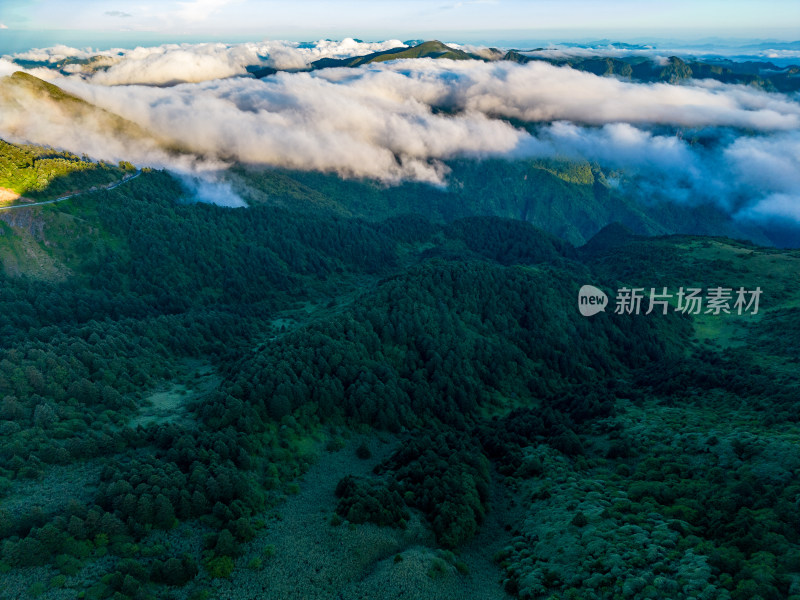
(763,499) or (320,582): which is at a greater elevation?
(763,499)

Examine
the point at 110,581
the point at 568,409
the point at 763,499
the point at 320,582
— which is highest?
the point at 763,499

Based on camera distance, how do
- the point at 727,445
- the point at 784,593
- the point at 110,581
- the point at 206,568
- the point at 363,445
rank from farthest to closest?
the point at 363,445, the point at 727,445, the point at 206,568, the point at 110,581, the point at 784,593

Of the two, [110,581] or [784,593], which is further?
[110,581]

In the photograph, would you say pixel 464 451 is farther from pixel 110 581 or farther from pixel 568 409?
pixel 110 581

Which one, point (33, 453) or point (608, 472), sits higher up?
point (33, 453)

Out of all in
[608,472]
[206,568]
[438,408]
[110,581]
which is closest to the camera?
[110,581]

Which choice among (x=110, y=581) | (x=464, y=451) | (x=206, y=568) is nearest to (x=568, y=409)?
(x=464, y=451)

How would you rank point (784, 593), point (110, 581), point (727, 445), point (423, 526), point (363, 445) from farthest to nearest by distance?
1. point (363, 445)
2. point (727, 445)
3. point (423, 526)
4. point (110, 581)
5. point (784, 593)

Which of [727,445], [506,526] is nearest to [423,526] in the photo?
[506,526]

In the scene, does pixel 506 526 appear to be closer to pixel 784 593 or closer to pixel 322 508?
pixel 322 508
